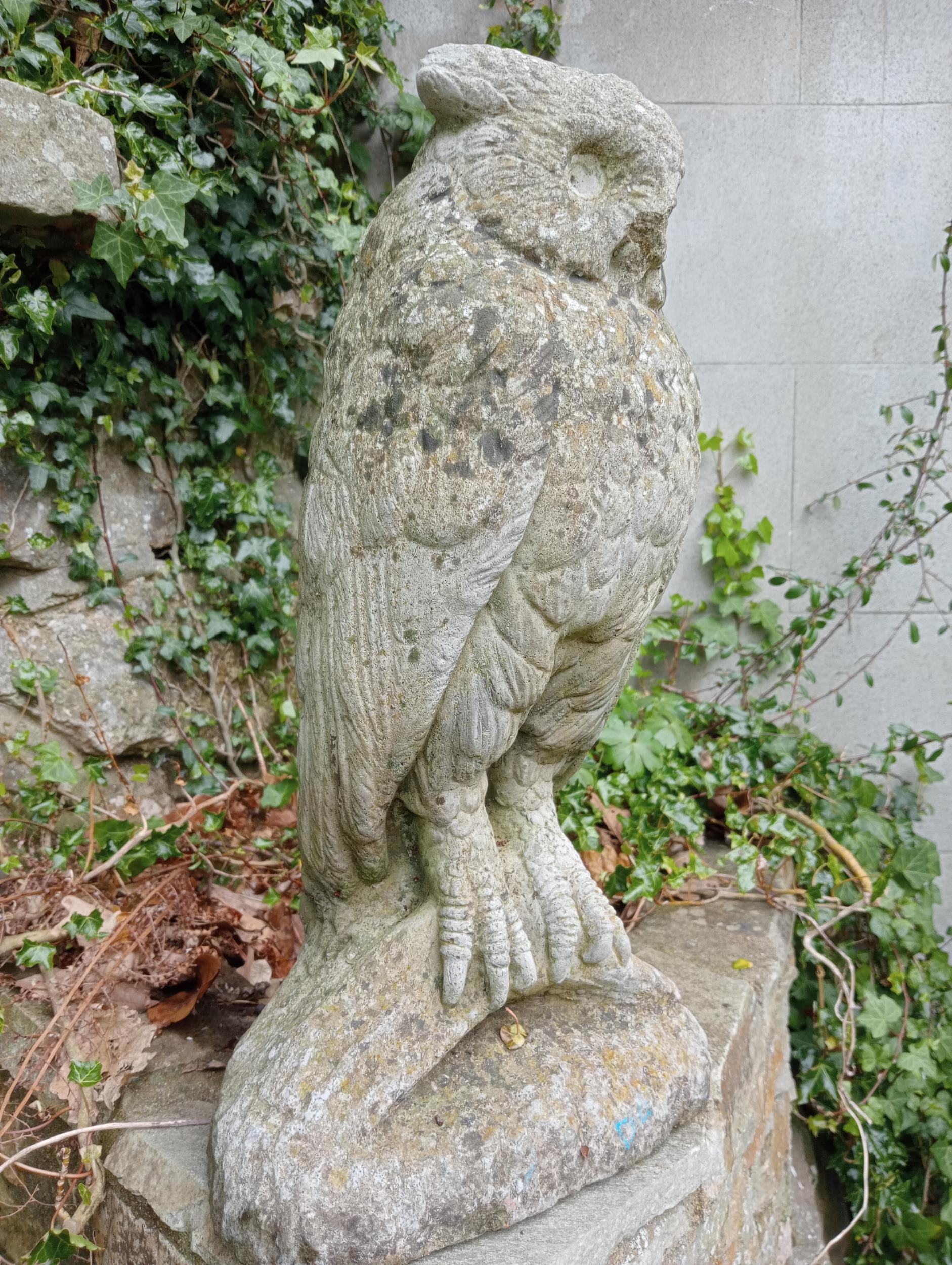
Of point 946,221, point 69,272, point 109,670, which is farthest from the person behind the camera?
point 946,221

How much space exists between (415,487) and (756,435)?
206cm

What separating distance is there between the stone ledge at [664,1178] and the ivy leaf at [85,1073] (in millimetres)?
82

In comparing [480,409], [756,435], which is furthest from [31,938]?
[756,435]

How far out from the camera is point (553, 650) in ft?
3.46

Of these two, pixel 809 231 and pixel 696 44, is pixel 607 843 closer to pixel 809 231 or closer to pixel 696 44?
pixel 809 231

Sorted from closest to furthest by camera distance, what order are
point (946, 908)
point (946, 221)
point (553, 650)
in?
point (553, 650), point (946, 221), point (946, 908)

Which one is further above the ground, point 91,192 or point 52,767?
point 91,192

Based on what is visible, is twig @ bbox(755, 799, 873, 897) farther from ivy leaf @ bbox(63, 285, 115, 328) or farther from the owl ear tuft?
ivy leaf @ bbox(63, 285, 115, 328)

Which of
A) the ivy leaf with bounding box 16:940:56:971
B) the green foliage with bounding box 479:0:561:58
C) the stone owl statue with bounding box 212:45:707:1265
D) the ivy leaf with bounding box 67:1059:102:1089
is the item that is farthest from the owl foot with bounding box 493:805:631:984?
the green foliage with bounding box 479:0:561:58

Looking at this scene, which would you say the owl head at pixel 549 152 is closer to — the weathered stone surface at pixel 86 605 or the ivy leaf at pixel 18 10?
the ivy leaf at pixel 18 10

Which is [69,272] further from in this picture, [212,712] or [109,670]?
[212,712]

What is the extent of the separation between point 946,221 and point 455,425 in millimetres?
2390

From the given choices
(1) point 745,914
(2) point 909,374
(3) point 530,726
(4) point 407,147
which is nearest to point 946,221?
(2) point 909,374

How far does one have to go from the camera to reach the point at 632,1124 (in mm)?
1131
